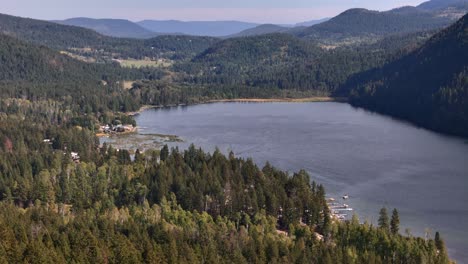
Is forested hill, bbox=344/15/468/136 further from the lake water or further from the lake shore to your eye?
the lake shore

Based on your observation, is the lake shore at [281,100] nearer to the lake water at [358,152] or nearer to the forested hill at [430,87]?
the forested hill at [430,87]

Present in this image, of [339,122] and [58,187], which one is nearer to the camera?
[58,187]

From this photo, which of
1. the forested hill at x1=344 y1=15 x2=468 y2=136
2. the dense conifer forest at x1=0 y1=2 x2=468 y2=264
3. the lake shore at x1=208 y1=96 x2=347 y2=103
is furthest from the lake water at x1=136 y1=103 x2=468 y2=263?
the lake shore at x1=208 y1=96 x2=347 y2=103

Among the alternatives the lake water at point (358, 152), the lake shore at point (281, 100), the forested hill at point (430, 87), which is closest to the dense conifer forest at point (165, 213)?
the lake water at point (358, 152)

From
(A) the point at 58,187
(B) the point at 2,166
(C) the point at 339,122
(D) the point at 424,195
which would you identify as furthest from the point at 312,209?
(C) the point at 339,122

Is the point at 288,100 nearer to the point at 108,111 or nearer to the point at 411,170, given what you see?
the point at 108,111
